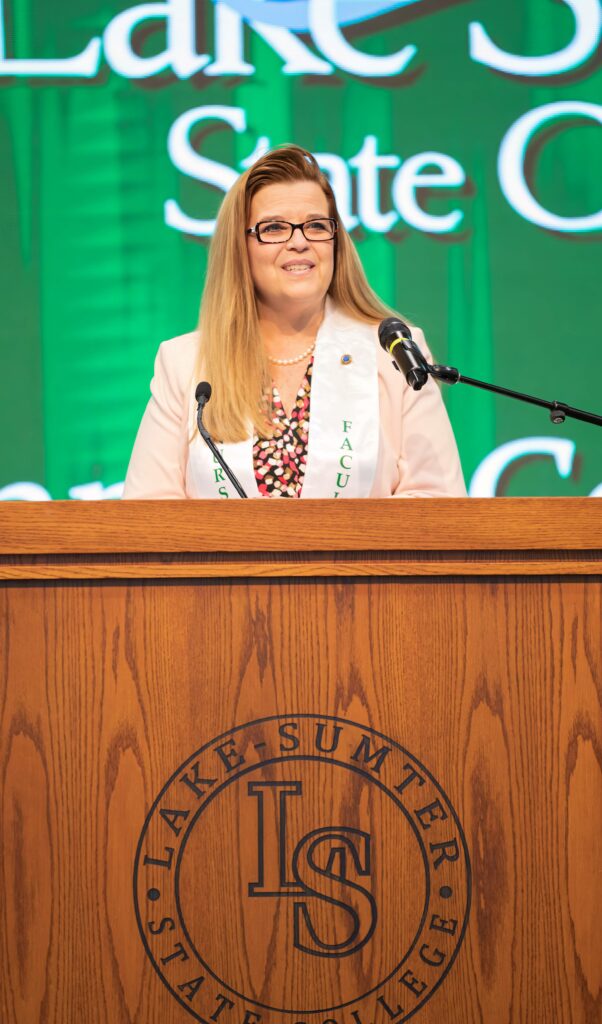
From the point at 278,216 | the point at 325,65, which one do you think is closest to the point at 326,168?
the point at 325,65

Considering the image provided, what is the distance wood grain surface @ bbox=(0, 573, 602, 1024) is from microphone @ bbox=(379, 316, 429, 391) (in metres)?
0.26

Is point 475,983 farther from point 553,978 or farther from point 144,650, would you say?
point 144,650

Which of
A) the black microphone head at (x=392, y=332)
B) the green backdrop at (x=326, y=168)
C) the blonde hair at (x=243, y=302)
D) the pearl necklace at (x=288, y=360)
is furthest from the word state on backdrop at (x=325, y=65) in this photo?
the black microphone head at (x=392, y=332)

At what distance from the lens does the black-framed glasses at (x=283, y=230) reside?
2.18m

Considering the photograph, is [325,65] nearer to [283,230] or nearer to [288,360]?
[283,230]

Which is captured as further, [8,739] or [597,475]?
[597,475]

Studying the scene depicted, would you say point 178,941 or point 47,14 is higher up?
point 47,14

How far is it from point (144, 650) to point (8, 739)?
18 cm

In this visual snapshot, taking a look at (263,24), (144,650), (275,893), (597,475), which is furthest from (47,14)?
(275,893)

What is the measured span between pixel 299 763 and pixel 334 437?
3.15 ft

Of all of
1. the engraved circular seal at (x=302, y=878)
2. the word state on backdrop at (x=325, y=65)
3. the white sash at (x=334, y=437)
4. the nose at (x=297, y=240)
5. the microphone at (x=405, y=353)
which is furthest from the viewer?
the word state on backdrop at (x=325, y=65)

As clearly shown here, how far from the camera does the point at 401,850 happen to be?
48.6 inches

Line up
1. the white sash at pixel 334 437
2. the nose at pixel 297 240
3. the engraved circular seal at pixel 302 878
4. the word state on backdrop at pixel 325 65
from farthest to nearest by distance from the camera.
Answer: the word state on backdrop at pixel 325 65 → the nose at pixel 297 240 → the white sash at pixel 334 437 → the engraved circular seal at pixel 302 878

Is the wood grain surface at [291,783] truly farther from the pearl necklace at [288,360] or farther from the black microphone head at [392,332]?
the pearl necklace at [288,360]
